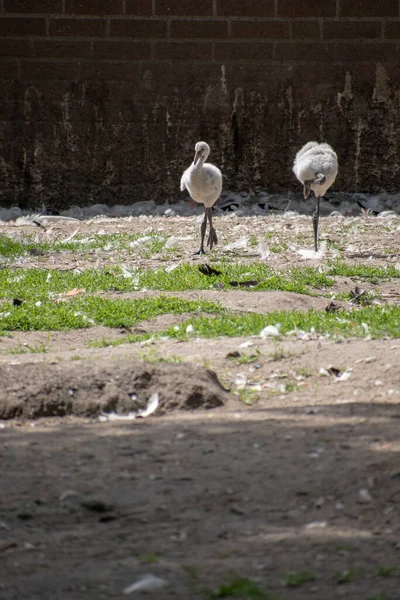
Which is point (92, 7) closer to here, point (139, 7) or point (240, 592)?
point (139, 7)

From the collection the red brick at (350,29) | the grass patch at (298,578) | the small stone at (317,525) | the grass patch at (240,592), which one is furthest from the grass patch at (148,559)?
the red brick at (350,29)

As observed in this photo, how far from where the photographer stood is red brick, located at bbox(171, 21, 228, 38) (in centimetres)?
1285

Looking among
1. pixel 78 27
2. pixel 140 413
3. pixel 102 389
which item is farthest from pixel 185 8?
pixel 140 413

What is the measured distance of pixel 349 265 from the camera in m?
8.74

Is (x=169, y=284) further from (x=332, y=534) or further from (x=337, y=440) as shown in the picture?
(x=332, y=534)

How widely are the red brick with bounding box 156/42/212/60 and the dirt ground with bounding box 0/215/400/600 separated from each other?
24.4 feet

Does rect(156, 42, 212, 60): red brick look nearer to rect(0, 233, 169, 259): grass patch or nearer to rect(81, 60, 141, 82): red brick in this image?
rect(81, 60, 141, 82): red brick

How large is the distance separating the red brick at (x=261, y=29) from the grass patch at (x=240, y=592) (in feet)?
36.4

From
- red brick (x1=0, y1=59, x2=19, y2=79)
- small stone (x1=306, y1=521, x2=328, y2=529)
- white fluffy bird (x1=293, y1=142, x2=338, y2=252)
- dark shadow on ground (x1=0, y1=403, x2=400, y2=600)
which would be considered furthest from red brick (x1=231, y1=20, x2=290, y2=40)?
small stone (x1=306, y1=521, x2=328, y2=529)

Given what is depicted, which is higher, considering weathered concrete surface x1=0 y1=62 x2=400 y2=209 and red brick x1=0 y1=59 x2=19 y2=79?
red brick x1=0 y1=59 x2=19 y2=79

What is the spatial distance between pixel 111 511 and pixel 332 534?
0.79 meters

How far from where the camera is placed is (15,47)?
12891 mm

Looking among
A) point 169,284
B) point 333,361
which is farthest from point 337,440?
point 169,284

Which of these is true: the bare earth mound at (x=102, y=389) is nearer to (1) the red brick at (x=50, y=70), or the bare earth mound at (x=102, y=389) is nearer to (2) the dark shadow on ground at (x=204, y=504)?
(2) the dark shadow on ground at (x=204, y=504)
